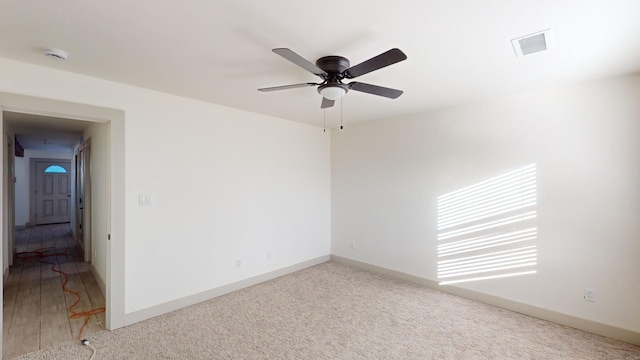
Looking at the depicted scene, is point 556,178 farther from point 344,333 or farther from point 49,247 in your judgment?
point 49,247

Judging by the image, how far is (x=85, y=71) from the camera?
2.55 metres

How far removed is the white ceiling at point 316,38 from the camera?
1.62m

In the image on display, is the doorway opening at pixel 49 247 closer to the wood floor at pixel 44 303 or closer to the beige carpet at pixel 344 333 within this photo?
the wood floor at pixel 44 303

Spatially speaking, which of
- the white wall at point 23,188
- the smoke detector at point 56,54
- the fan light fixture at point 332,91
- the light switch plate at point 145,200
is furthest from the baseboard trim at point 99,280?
the white wall at point 23,188

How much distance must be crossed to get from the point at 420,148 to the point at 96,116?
3830mm

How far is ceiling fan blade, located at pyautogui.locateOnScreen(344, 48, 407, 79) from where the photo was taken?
1694mm

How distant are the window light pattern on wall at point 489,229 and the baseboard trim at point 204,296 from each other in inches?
87.9

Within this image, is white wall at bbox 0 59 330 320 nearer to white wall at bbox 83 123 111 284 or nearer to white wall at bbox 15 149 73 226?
white wall at bbox 83 123 111 284

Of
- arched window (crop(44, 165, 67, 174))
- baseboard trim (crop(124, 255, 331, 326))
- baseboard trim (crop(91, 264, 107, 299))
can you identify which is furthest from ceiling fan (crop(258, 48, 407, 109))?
arched window (crop(44, 165, 67, 174))

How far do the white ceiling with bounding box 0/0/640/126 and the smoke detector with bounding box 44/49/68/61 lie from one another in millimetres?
47

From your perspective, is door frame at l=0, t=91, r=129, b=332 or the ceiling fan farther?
door frame at l=0, t=91, r=129, b=332

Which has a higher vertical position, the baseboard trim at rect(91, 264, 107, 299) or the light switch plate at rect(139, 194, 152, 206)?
the light switch plate at rect(139, 194, 152, 206)

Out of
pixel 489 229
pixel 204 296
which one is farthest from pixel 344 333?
pixel 489 229

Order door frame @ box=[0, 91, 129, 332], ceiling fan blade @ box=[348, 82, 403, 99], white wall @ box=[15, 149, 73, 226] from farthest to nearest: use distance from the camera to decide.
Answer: white wall @ box=[15, 149, 73, 226]
door frame @ box=[0, 91, 129, 332]
ceiling fan blade @ box=[348, 82, 403, 99]
